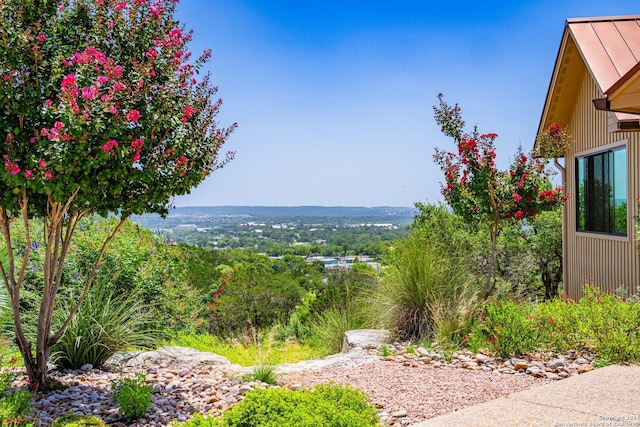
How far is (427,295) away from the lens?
7.16m

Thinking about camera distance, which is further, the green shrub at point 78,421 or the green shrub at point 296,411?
the green shrub at point 78,421

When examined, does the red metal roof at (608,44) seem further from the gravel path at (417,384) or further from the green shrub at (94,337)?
the green shrub at (94,337)

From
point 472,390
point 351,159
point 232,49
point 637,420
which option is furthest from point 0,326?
point 351,159

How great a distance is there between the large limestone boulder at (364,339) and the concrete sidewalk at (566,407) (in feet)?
8.57

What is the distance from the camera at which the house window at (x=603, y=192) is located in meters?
8.72

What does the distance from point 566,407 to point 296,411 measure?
2.09 m

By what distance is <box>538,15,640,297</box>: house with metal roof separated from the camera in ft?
27.2

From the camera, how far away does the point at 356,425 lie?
10.5ft

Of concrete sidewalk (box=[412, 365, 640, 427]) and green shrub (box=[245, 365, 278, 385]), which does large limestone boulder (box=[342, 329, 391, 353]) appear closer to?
green shrub (box=[245, 365, 278, 385])

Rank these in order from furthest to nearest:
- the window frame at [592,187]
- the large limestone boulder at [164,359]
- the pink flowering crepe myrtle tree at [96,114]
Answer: the window frame at [592,187] < the large limestone boulder at [164,359] < the pink flowering crepe myrtle tree at [96,114]

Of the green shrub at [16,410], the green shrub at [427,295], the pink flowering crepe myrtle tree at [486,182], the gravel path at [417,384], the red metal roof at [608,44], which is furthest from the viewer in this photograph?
the red metal roof at [608,44]

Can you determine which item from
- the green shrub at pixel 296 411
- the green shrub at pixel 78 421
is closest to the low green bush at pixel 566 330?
the green shrub at pixel 296 411

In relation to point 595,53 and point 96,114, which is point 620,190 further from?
point 96,114

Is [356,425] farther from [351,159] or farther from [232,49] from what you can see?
[351,159]
